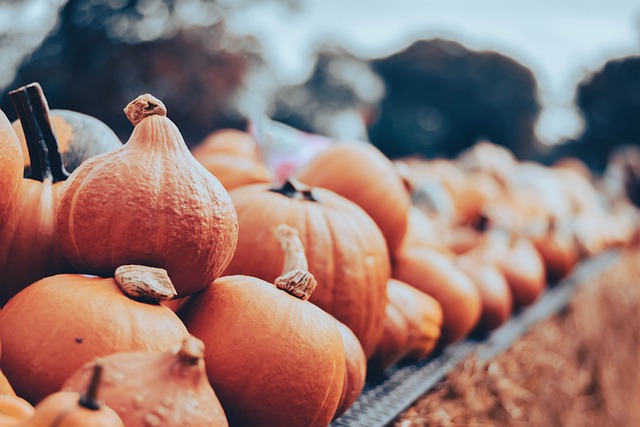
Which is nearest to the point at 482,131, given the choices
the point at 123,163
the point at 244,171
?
the point at 244,171

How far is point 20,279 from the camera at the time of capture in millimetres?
927

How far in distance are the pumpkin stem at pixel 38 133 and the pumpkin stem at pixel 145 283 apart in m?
0.31

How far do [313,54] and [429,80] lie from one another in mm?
4211

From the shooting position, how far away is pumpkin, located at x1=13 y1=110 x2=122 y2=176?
1167 mm

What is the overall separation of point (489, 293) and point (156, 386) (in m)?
2.01

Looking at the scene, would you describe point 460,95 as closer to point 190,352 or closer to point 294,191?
point 294,191

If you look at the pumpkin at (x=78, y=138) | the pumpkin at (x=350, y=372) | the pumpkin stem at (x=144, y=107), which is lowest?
the pumpkin at (x=350, y=372)

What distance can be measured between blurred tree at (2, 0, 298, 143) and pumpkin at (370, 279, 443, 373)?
19.7ft

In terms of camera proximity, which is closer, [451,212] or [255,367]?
[255,367]

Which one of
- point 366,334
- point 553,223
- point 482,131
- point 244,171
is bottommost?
point 482,131

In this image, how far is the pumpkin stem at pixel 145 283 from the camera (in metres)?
0.80

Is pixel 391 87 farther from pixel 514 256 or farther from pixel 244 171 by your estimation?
pixel 244 171

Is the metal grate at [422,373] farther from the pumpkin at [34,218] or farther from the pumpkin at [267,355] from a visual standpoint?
the pumpkin at [34,218]

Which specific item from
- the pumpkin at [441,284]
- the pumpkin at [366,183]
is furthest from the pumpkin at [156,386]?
the pumpkin at [441,284]
